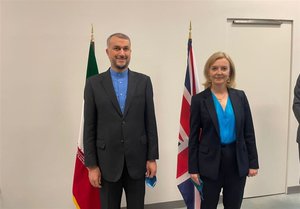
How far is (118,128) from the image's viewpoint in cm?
194

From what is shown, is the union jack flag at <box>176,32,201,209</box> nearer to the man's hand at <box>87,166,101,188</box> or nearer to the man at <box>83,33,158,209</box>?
the man at <box>83,33,158,209</box>

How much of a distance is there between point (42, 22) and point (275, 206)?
304cm

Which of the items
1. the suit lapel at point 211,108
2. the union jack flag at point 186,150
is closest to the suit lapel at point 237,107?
the suit lapel at point 211,108

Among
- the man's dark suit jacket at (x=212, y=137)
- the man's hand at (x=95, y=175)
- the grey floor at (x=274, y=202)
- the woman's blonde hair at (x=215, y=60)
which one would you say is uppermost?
the woman's blonde hair at (x=215, y=60)

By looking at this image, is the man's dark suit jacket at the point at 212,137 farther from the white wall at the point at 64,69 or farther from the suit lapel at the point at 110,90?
the white wall at the point at 64,69

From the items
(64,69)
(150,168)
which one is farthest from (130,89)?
(64,69)

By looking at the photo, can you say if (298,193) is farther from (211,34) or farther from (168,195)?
(211,34)

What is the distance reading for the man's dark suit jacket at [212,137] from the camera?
204 cm

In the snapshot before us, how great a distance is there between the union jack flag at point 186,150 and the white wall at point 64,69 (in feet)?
1.66

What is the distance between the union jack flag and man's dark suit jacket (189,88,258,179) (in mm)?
422

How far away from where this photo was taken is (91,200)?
8.36ft

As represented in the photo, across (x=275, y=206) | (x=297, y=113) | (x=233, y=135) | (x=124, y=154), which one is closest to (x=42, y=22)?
(x=124, y=154)

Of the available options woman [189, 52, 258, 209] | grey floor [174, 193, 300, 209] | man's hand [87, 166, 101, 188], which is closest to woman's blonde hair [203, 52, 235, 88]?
woman [189, 52, 258, 209]

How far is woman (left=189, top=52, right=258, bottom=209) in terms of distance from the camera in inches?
80.3
